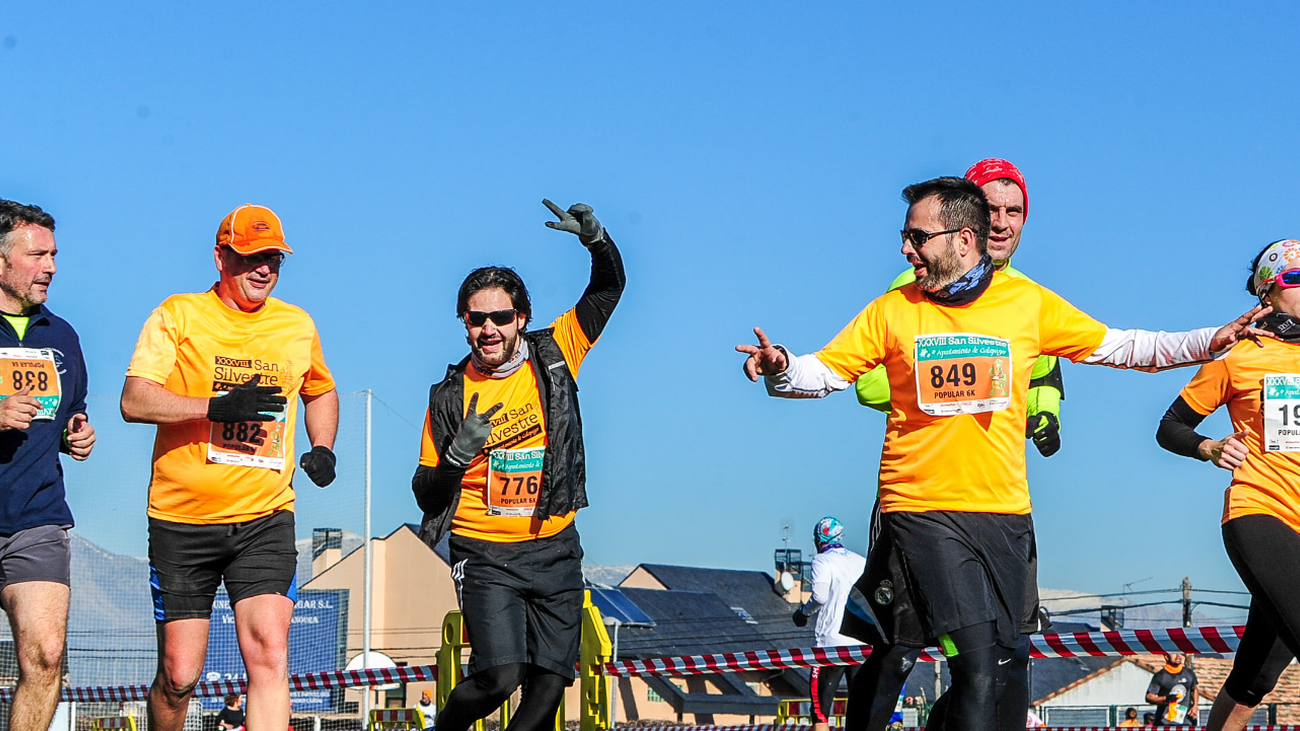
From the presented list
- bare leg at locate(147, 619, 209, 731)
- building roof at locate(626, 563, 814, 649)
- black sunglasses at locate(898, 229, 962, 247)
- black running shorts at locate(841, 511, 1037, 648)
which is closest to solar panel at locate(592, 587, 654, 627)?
building roof at locate(626, 563, 814, 649)

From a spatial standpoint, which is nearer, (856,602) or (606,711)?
(856,602)

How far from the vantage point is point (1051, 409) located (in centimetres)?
667

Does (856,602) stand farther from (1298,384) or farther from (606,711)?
(606,711)

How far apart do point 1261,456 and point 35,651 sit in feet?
17.6

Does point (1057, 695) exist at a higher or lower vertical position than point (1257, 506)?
lower

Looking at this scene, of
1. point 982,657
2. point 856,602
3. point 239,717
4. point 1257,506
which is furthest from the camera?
point 239,717

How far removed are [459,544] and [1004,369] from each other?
2902 millimetres

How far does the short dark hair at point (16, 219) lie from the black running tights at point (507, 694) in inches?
113

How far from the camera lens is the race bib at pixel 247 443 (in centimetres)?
672

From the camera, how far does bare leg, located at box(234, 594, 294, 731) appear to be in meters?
6.56

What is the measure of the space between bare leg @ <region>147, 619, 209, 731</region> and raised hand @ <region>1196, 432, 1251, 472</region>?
177 inches

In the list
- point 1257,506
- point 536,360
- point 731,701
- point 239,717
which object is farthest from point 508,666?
point 731,701

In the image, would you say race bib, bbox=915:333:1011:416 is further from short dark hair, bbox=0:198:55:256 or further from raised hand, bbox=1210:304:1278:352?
short dark hair, bbox=0:198:55:256

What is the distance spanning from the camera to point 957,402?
5469 millimetres
